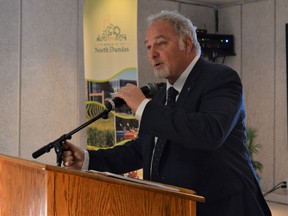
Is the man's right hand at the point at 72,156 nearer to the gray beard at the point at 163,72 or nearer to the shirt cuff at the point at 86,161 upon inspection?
the shirt cuff at the point at 86,161

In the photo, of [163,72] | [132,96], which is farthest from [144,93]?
[132,96]

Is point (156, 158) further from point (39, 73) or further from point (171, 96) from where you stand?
point (39, 73)

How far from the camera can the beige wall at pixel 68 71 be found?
5504 millimetres

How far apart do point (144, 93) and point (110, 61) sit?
2806 millimetres

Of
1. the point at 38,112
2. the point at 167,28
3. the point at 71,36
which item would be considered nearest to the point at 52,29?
the point at 71,36

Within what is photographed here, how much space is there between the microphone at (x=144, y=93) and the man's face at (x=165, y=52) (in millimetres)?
52

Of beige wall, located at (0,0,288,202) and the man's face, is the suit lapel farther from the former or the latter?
beige wall, located at (0,0,288,202)

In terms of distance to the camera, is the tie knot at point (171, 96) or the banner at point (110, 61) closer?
the tie knot at point (171, 96)

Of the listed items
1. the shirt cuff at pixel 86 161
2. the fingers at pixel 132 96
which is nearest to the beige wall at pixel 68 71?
the shirt cuff at pixel 86 161

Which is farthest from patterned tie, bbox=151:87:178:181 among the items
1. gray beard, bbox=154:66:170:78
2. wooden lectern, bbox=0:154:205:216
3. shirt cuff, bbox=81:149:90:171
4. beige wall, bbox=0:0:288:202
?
beige wall, bbox=0:0:288:202

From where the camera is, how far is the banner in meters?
4.55

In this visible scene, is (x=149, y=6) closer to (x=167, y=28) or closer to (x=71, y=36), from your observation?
(x=71, y=36)

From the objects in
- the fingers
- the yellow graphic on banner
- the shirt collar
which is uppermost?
the yellow graphic on banner

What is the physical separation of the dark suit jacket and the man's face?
65 millimetres
